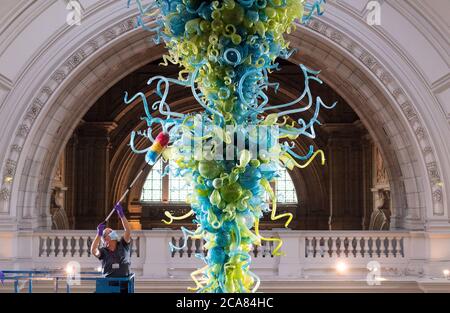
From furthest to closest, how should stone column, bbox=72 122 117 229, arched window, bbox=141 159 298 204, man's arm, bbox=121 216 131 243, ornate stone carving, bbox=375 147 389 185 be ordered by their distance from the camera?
arched window, bbox=141 159 298 204, stone column, bbox=72 122 117 229, ornate stone carving, bbox=375 147 389 185, man's arm, bbox=121 216 131 243

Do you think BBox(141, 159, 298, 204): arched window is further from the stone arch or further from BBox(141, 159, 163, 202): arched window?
the stone arch

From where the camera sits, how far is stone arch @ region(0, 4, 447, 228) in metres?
12.6

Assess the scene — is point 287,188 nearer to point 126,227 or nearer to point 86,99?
point 86,99

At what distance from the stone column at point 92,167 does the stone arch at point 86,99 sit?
306 inches

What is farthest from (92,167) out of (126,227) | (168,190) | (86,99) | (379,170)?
(126,227)

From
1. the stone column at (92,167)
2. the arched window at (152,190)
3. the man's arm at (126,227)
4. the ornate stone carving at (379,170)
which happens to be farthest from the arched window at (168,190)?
the man's arm at (126,227)

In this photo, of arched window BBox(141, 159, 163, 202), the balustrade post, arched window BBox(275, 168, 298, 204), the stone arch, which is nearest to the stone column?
arched window BBox(141, 159, 163, 202)

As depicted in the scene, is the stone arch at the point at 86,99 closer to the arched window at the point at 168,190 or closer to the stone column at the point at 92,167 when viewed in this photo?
the stone column at the point at 92,167

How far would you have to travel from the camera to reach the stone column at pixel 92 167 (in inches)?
880

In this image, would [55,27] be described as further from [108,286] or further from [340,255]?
[108,286]

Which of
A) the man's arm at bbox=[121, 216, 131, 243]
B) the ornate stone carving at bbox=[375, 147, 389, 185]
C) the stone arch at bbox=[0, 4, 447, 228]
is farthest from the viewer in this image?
the ornate stone carving at bbox=[375, 147, 389, 185]

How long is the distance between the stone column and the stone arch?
7.77 meters

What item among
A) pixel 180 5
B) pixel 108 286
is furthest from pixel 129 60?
pixel 180 5

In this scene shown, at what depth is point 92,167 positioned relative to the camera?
893 inches
